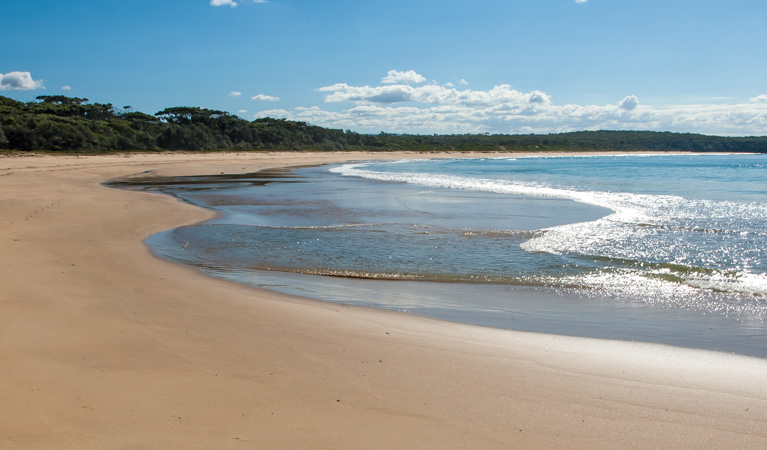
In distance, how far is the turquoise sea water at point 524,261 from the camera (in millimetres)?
5910

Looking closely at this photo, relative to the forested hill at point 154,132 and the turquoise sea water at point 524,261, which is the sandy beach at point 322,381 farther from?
the forested hill at point 154,132

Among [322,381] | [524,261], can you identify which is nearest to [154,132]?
[524,261]

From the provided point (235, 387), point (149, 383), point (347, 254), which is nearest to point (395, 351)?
point (235, 387)

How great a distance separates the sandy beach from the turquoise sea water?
0.81m

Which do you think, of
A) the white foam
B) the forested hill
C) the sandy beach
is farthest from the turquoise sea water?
the forested hill

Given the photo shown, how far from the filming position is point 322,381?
3.84 meters

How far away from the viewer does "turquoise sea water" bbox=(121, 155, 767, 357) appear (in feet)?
19.4

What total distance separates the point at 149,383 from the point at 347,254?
5.64 meters

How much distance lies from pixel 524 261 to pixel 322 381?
543 cm

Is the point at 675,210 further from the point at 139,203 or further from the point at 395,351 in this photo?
the point at 139,203

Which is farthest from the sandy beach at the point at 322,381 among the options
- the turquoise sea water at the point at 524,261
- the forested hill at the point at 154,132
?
the forested hill at the point at 154,132

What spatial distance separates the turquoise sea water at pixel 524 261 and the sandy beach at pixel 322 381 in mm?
814

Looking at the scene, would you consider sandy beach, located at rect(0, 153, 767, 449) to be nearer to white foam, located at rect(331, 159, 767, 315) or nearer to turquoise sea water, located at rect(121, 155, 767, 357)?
turquoise sea water, located at rect(121, 155, 767, 357)

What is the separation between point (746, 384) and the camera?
397cm
